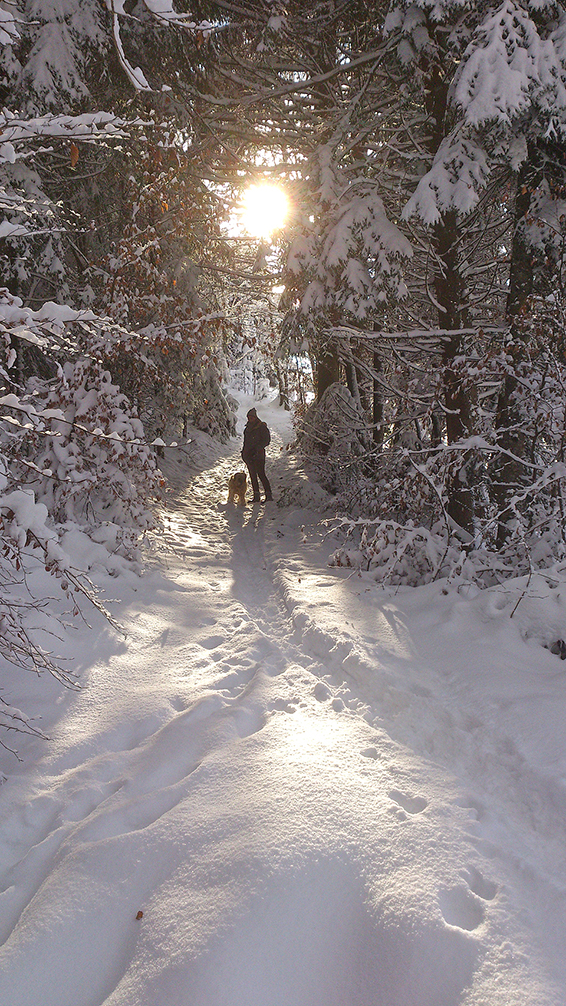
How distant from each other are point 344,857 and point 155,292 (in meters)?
7.38

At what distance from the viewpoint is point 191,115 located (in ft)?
20.1

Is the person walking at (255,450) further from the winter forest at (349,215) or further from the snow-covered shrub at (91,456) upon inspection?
the snow-covered shrub at (91,456)

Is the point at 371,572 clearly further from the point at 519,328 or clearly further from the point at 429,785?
the point at 429,785

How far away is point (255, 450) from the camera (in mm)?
11484

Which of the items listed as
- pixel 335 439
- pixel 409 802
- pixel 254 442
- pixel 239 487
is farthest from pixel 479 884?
pixel 254 442

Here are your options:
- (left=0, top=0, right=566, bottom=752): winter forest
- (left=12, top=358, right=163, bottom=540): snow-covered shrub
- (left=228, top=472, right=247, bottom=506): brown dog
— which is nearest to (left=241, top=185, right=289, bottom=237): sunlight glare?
(left=0, top=0, right=566, bottom=752): winter forest

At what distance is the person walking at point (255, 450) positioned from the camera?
37.8 feet

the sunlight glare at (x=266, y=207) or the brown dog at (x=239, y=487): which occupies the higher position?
the sunlight glare at (x=266, y=207)

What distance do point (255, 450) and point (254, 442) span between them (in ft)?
0.60

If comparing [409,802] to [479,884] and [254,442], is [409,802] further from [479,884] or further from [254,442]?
[254,442]

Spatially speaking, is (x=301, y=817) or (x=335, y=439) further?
(x=335, y=439)

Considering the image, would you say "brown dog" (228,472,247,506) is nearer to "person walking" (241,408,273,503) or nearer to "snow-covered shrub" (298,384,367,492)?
"person walking" (241,408,273,503)

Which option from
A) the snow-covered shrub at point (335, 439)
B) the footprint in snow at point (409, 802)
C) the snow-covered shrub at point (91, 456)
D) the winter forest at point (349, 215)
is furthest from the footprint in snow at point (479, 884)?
the snow-covered shrub at point (335, 439)

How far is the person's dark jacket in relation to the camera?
11508 mm
